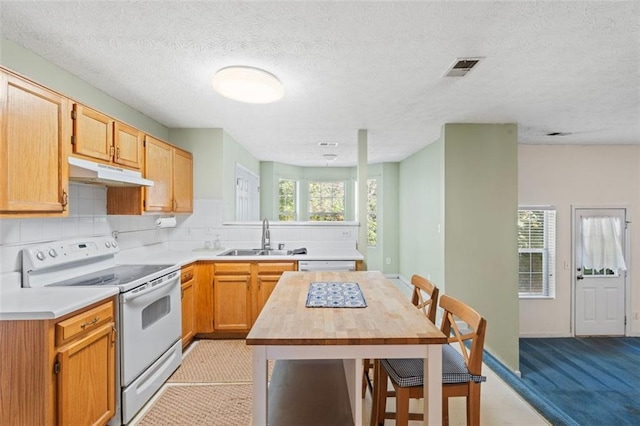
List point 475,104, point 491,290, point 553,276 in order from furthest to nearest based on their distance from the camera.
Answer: point 553,276, point 491,290, point 475,104

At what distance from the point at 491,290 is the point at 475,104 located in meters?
2.14

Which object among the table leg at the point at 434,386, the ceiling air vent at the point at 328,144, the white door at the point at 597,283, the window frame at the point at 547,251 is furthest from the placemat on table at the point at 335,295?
the white door at the point at 597,283

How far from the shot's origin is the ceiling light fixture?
6.97 feet

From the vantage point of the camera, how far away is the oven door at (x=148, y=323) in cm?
200

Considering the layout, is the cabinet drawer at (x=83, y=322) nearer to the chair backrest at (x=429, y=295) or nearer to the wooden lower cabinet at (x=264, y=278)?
the wooden lower cabinet at (x=264, y=278)

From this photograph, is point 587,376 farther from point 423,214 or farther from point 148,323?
point 148,323

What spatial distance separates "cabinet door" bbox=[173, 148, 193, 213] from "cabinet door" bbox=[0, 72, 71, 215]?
57.0 inches

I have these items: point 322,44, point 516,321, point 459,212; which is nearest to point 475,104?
point 459,212

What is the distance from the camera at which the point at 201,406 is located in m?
2.20

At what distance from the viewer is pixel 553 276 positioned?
4637 mm

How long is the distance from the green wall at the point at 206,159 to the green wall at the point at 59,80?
1.95 feet

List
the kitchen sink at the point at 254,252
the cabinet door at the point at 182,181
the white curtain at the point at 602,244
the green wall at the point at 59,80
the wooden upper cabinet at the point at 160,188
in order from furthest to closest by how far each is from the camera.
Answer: the white curtain at the point at 602,244 → the kitchen sink at the point at 254,252 → the cabinet door at the point at 182,181 → the wooden upper cabinet at the point at 160,188 → the green wall at the point at 59,80

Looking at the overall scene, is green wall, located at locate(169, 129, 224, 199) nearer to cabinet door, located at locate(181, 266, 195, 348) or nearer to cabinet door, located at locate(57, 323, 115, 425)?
cabinet door, located at locate(181, 266, 195, 348)

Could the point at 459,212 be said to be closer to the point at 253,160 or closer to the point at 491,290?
the point at 491,290
